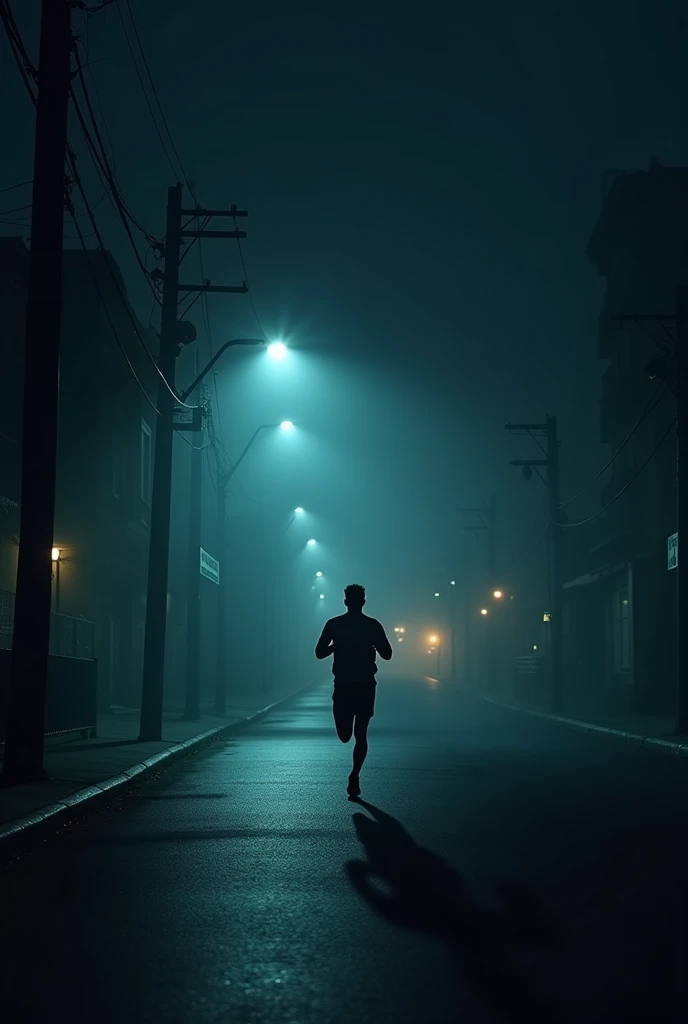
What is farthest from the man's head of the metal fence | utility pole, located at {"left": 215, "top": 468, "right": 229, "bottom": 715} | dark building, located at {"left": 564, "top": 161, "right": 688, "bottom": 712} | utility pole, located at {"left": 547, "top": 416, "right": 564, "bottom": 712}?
utility pole, located at {"left": 547, "top": 416, "right": 564, "bottom": 712}

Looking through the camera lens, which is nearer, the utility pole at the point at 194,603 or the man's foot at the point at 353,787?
the man's foot at the point at 353,787

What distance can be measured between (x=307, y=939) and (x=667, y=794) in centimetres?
892

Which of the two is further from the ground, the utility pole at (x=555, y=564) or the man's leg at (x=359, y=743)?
the utility pole at (x=555, y=564)

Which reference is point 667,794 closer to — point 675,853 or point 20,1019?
point 675,853

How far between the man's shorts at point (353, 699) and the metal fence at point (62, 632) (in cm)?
873

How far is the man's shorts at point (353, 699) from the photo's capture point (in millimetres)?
14922

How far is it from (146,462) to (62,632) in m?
17.2

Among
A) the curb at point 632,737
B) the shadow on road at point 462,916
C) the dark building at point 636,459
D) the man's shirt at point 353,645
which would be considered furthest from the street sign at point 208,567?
the shadow on road at point 462,916

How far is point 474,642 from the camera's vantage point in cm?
13800

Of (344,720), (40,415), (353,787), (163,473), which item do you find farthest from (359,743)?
(163,473)

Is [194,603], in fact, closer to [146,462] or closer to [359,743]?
[146,462]

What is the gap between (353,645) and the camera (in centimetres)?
1502

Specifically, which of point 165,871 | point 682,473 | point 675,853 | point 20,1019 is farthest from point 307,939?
point 682,473

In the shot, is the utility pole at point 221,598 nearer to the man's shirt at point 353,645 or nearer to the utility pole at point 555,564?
the utility pole at point 555,564
